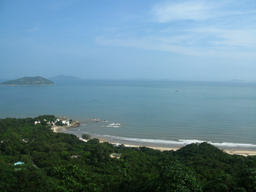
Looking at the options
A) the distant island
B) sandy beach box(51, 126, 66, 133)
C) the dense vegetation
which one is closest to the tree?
the dense vegetation

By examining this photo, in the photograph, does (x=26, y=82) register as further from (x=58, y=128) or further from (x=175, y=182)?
(x=175, y=182)

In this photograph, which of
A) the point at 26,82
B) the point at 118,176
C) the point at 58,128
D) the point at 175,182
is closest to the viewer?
the point at 175,182

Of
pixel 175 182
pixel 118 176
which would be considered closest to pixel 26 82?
pixel 118 176

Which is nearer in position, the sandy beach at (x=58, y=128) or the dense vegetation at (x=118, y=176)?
the dense vegetation at (x=118, y=176)

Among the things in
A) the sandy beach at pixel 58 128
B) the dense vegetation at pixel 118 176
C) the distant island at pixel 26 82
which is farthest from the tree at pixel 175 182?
the distant island at pixel 26 82

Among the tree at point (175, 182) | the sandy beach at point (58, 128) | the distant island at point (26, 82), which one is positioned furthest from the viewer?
the distant island at point (26, 82)

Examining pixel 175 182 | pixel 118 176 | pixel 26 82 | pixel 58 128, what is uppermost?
pixel 26 82

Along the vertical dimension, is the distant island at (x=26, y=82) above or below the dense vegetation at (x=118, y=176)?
above

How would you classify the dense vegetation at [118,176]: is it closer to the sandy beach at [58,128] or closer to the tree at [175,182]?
the tree at [175,182]

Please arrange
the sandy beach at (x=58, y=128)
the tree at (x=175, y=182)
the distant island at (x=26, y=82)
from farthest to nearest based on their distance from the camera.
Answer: the distant island at (x=26, y=82) → the sandy beach at (x=58, y=128) → the tree at (x=175, y=182)

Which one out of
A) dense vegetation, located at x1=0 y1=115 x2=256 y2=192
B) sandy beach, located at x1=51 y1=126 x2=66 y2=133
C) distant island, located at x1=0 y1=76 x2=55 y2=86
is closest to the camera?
dense vegetation, located at x1=0 y1=115 x2=256 y2=192

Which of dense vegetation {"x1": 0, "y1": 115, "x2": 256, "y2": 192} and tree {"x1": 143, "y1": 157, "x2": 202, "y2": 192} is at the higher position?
tree {"x1": 143, "y1": 157, "x2": 202, "y2": 192}

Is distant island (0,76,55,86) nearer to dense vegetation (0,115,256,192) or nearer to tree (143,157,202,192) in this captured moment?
dense vegetation (0,115,256,192)

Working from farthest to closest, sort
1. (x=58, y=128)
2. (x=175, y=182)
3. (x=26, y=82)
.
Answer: (x=26, y=82) → (x=58, y=128) → (x=175, y=182)
